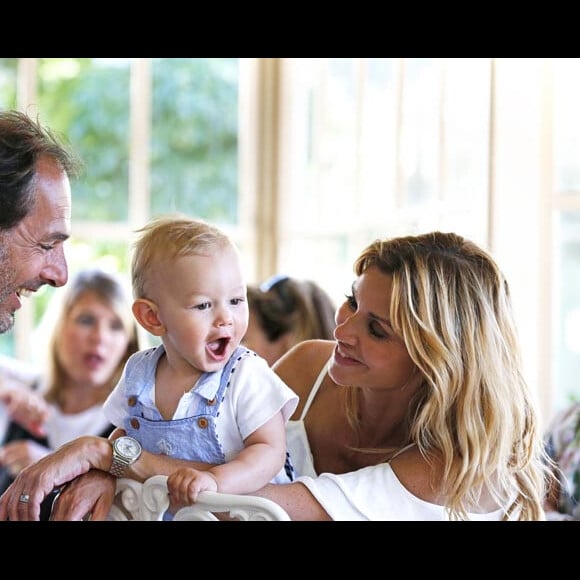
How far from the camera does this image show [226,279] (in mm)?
1210

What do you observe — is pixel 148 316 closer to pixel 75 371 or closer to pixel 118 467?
pixel 118 467

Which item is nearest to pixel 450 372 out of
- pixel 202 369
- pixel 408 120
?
pixel 202 369

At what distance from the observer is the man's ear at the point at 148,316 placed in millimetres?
1233

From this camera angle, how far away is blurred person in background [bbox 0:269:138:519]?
2941 mm

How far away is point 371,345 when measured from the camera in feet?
4.10

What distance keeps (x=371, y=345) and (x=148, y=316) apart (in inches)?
11.9

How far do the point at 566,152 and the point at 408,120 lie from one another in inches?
23.1

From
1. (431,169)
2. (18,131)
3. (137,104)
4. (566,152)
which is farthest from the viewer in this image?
(137,104)

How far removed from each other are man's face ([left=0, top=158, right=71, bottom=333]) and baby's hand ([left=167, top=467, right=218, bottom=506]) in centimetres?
36

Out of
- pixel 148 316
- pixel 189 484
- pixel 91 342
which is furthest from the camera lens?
pixel 91 342

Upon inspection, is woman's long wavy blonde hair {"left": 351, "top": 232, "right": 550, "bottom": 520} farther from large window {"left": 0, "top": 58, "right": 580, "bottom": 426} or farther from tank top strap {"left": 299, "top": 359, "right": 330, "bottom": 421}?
large window {"left": 0, "top": 58, "right": 580, "bottom": 426}

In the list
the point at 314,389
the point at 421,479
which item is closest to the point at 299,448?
the point at 314,389
